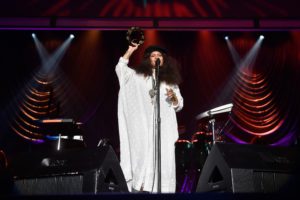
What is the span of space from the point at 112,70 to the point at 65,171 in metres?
7.03

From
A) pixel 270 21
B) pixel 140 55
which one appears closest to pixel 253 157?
pixel 270 21

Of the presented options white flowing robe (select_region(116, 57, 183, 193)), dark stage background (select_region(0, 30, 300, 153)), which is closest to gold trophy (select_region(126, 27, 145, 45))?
white flowing robe (select_region(116, 57, 183, 193))

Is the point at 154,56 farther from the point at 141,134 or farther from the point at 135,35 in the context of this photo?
the point at 141,134

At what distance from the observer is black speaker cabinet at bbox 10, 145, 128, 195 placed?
240 cm

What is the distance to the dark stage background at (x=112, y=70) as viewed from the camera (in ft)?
30.1

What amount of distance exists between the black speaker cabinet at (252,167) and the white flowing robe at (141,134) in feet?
3.05

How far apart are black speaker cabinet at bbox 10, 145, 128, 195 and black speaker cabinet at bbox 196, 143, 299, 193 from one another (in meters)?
0.82

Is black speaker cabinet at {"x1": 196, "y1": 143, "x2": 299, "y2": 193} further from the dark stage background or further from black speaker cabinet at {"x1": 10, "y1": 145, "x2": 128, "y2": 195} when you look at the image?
the dark stage background

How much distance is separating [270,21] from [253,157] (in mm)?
5896

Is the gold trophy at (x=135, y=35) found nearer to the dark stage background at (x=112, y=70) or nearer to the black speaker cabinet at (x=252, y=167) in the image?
the black speaker cabinet at (x=252, y=167)

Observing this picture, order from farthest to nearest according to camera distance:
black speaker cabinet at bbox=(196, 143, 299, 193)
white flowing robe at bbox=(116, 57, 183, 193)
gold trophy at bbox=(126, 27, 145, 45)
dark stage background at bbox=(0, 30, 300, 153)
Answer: dark stage background at bbox=(0, 30, 300, 153) < white flowing robe at bbox=(116, 57, 183, 193) < gold trophy at bbox=(126, 27, 145, 45) < black speaker cabinet at bbox=(196, 143, 299, 193)

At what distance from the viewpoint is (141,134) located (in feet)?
12.4

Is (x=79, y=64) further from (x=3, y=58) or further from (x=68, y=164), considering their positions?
(x=68, y=164)

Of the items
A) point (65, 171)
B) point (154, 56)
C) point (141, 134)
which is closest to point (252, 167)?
point (65, 171)
